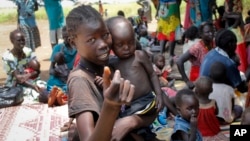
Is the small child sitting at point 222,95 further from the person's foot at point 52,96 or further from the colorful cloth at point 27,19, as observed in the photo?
the colorful cloth at point 27,19

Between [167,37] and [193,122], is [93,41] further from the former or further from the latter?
[167,37]

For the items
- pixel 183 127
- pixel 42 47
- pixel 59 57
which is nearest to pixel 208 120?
pixel 183 127

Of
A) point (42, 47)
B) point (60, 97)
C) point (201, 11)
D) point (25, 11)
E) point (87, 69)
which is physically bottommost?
point (42, 47)

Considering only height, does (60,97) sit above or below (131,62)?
below

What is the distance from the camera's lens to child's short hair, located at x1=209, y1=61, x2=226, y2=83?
3.36m

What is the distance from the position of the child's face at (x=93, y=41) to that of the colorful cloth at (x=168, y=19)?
194 inches

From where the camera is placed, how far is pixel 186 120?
259cm

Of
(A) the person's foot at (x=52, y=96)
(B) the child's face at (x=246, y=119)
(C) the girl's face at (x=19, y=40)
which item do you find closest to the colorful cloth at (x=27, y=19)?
(C) the girl's face at (x=19, y=40)

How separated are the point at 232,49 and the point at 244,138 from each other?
1.51 m

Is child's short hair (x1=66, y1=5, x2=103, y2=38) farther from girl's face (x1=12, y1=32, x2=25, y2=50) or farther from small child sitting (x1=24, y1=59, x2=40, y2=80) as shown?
small child sitting (x1=24, y1=59, x2=40, y2=80)

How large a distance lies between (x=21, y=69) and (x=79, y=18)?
358cm

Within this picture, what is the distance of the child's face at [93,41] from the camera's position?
1256 millimetres

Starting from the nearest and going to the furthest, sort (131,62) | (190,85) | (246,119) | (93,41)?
(93,41), (131,62), (246,119), (190,85)

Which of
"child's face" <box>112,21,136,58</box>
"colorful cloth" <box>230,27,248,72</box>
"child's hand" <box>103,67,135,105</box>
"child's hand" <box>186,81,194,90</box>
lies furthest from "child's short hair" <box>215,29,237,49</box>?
"child's hand" <box>103,67,135,105</box>
